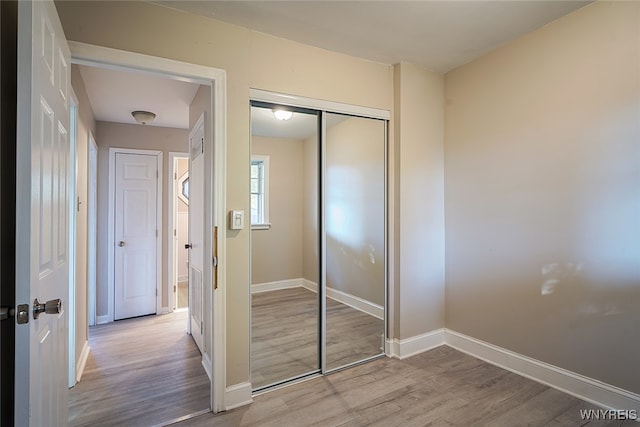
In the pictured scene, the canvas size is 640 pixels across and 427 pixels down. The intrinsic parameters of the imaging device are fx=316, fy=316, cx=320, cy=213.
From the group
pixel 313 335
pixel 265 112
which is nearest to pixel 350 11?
pixel 265 112

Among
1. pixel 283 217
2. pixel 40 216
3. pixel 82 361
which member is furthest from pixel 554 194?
pixel 82 361

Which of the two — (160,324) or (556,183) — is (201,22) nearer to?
(556,183)

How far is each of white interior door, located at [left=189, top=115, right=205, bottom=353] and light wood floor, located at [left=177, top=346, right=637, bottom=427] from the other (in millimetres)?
1021

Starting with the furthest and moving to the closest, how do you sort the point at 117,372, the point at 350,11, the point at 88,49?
1. the point at 117,372
2. the point at 350,11
3. the point at 88,49

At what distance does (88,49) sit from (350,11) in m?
1.57

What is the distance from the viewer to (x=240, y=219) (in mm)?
2186

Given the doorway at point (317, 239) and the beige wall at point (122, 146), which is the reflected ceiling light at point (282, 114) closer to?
the doorway at point (317, 239)

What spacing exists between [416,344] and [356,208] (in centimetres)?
136

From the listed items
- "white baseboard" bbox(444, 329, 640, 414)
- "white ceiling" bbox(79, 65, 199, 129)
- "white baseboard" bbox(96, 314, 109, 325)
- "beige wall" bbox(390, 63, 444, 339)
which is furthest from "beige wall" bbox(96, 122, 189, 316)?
"white baseboard" bbox(444, 329, 640, 414)

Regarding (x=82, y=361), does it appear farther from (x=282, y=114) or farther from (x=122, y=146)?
(x=282, y=114)

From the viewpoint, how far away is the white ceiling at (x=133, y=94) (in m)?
2.69

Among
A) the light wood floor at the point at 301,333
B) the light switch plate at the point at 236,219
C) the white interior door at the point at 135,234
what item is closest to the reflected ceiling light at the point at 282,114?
the light switch plate at the point at 236,219

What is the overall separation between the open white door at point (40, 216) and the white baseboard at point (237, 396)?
0.88m

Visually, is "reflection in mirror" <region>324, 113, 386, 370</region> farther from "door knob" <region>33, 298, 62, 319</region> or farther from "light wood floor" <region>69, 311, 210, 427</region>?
"door knob" <region>33, 298, 62, 319</region>
